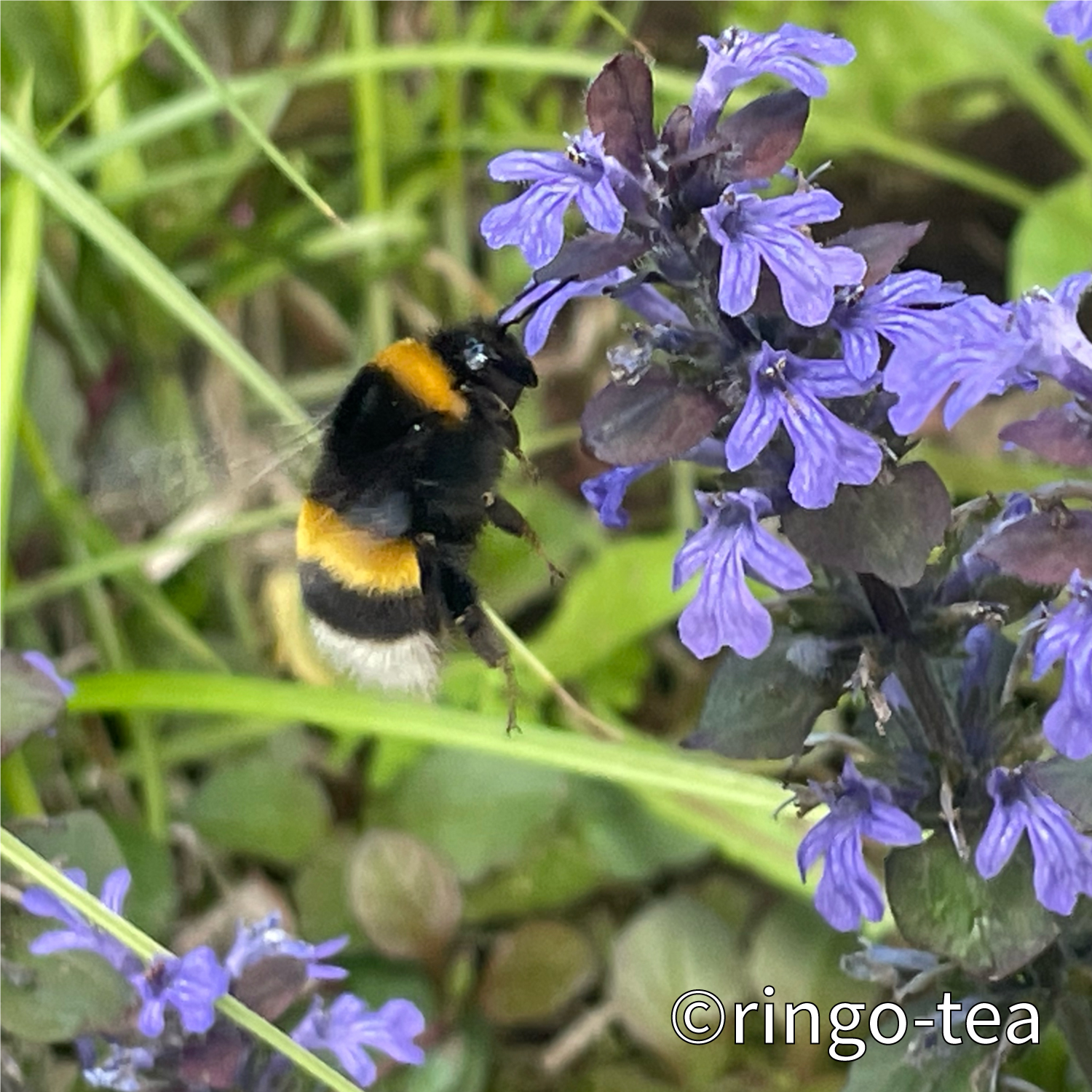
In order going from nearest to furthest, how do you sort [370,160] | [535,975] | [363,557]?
[363,557], [535,975], [370,160]

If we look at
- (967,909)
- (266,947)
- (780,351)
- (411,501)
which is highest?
(780,351)

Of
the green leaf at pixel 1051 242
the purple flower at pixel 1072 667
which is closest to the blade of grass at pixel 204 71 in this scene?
the purple flower at pixel 1072 667

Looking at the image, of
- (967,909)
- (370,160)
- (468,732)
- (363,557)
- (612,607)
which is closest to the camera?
(967,909)

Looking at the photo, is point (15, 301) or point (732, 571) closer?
point (732, 571)

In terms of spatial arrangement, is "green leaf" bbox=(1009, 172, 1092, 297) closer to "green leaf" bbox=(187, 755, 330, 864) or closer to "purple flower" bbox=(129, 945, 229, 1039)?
"green leaf" bbox=(187, 755, 330, 864)

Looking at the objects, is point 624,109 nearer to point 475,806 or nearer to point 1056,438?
point 1056,438

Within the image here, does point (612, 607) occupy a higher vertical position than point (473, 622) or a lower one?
lower

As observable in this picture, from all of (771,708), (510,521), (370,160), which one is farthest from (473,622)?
(370,160)
